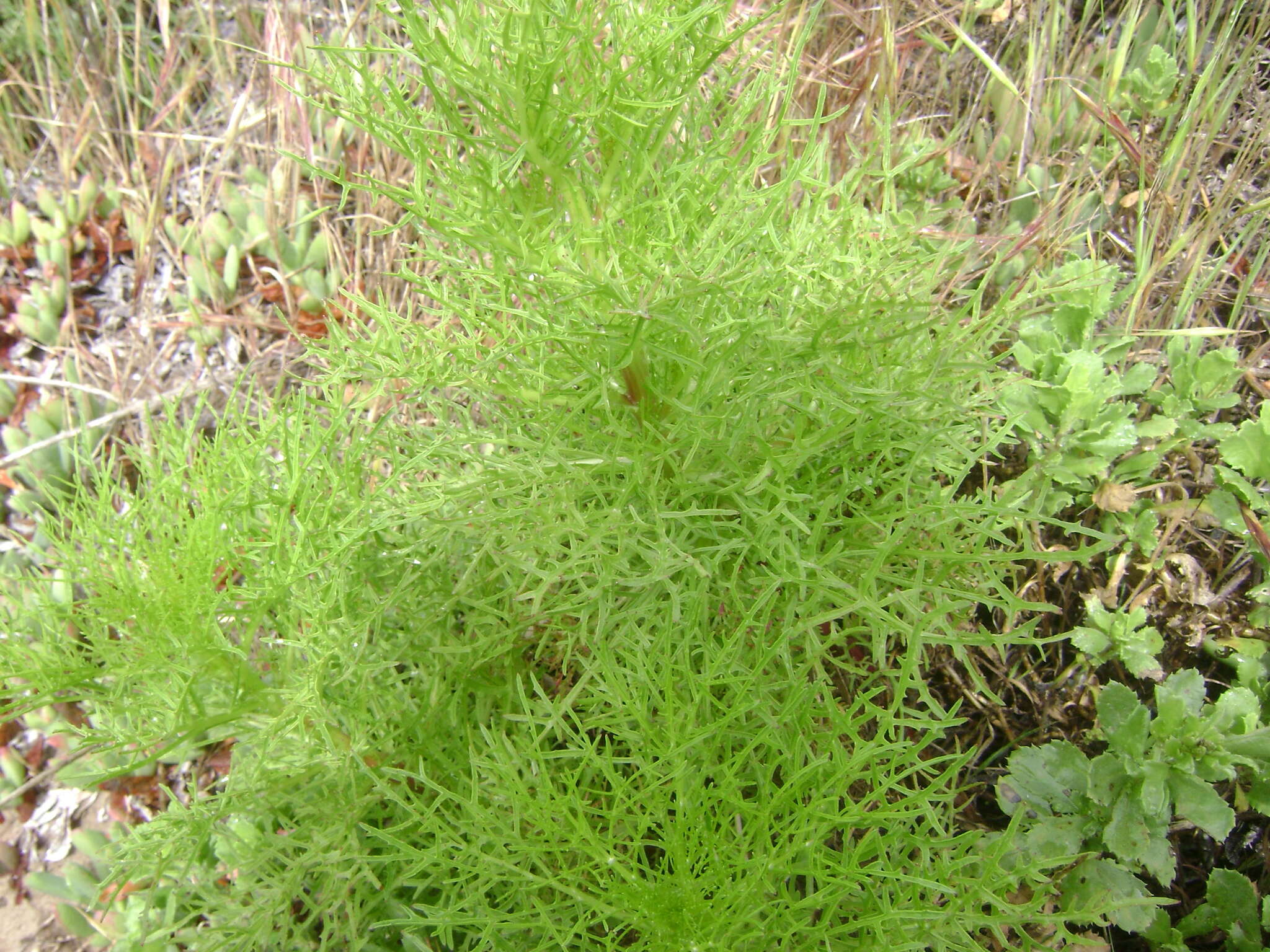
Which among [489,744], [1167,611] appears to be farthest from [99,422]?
[1167,611]

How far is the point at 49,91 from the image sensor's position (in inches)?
85.4

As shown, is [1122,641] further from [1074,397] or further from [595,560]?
[595,560]

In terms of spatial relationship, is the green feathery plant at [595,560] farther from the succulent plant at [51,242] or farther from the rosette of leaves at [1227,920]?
the succulent plant at [51,242]

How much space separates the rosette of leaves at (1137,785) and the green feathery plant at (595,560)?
13cm

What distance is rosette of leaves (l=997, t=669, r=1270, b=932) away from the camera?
1117mm

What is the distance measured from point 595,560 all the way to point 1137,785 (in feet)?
2.53

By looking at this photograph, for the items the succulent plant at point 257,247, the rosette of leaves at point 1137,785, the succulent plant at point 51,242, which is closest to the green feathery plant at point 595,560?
the rosette of leaves at point 1137,785

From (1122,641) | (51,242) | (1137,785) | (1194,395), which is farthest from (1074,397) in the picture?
(51,242)

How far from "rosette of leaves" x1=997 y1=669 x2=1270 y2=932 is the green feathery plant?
5.2 inches

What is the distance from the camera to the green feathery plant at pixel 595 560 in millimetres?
913

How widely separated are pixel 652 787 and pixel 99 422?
141 centimetres

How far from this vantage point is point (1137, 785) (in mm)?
1158

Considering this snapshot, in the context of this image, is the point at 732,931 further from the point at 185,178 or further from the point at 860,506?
the point at 185,178

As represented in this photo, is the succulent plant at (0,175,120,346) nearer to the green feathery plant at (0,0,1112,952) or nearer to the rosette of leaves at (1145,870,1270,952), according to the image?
the green feathery plant at (0,0,1112,952)
